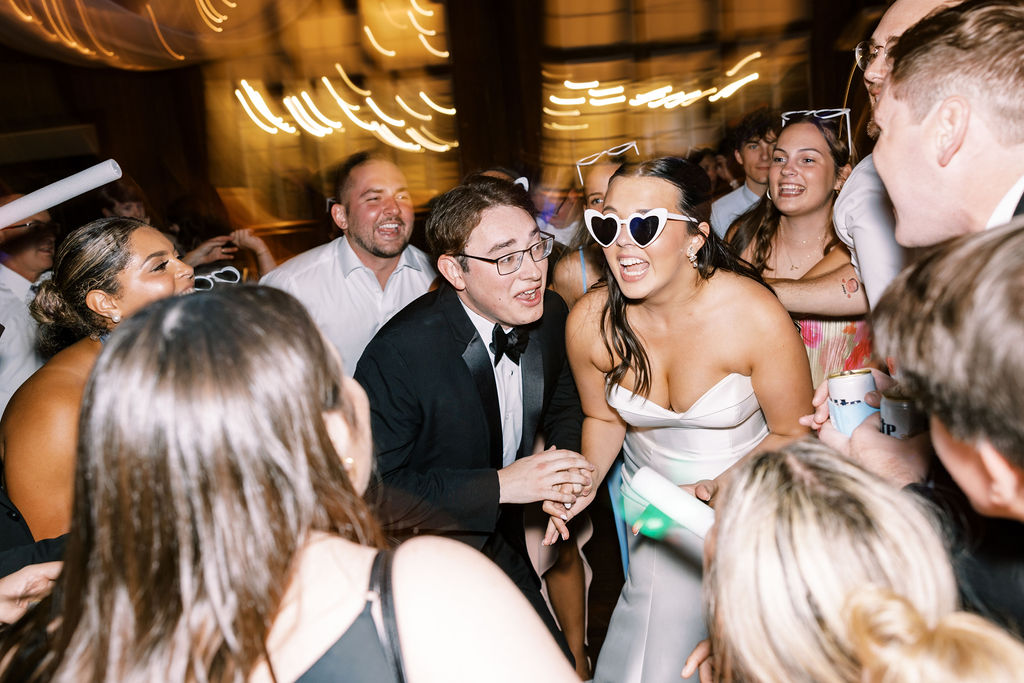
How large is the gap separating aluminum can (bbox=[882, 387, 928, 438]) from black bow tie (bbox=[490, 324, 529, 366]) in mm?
1249

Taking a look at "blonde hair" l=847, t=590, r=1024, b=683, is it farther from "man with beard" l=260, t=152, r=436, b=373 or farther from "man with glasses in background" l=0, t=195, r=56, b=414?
"man with glasses in background" l=0, t=195, r=56, b=414

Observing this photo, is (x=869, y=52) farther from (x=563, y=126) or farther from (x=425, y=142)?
(x=425, y=142)

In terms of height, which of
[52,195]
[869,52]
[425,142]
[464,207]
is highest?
[425,142]

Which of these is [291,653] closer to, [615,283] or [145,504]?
[145,504]

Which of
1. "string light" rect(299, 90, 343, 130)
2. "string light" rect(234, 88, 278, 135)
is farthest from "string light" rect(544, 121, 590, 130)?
"string light" rect(234, 88, 278, 135)

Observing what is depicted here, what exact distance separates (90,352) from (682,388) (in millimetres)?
1945

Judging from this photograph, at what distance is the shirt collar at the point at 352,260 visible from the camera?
150 inches

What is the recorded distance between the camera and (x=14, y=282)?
3.88 metres

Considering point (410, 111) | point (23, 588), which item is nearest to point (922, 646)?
point (23, 588)

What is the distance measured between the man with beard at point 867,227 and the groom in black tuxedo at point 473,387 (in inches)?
42.8

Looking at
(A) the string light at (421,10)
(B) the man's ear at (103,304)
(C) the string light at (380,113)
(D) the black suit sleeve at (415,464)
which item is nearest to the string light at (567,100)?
(A) the string light at (421,10)

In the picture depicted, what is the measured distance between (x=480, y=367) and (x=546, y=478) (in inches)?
18.1

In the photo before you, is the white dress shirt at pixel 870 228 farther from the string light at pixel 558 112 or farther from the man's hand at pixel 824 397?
the string light at pixel 558 112

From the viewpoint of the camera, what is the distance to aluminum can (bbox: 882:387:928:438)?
1570 millimetres
